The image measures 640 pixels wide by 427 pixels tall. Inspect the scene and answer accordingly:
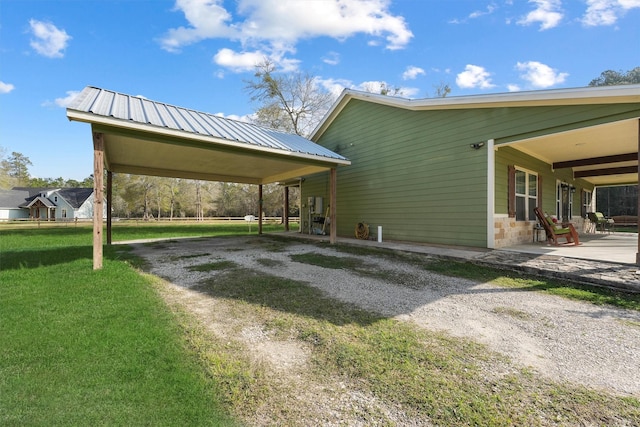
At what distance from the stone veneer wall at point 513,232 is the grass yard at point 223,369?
366cm

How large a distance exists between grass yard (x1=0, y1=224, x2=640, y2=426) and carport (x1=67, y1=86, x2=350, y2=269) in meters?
2.84

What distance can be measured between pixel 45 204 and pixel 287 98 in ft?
129

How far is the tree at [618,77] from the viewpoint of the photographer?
26.1 meters

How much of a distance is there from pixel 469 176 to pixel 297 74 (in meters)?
17.3

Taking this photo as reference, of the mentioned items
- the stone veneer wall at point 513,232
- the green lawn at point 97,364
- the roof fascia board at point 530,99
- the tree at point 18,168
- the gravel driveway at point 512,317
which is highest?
the tree at point 18,168

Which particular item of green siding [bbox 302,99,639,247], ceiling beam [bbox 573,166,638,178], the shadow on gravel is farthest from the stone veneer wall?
ceiling beam [bbox 573,166,638,178]

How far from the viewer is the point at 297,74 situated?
20.8 metres

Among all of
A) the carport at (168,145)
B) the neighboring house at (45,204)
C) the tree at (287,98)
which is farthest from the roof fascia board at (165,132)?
the neighboring house at (45,204)

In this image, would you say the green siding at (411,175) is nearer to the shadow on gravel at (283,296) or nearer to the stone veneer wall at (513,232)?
the stone veneer wall at (513,232)

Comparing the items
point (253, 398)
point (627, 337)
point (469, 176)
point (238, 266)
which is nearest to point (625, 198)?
point (469, 176)

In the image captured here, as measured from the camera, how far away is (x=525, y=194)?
8672mm

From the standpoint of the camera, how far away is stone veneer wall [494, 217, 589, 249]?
285 inches

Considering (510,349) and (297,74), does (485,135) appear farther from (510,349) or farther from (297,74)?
(297,74)

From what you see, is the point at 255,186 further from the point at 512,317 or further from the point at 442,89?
the point at 512,317
